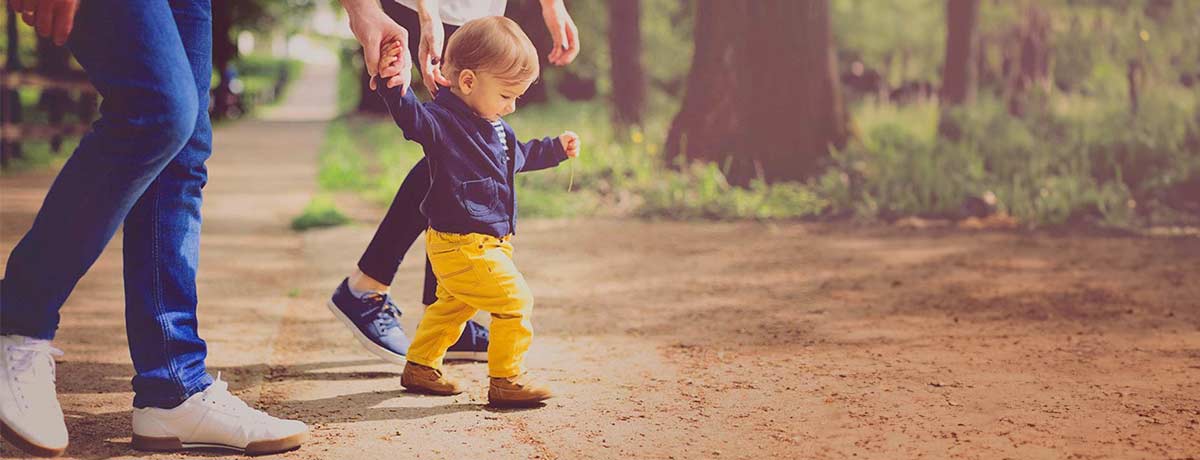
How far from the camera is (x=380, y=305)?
4125 mm

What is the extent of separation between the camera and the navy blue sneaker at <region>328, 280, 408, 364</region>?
13.4 ft

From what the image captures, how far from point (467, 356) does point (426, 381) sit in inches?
21.6

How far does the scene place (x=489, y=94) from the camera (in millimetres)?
3545

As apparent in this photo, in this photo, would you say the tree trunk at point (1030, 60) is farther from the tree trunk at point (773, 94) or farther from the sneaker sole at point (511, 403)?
the sneaker sole at point (511, 403)

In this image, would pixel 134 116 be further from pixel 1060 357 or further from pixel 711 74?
pixel 711 74

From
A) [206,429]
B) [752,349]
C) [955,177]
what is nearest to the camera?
[206,429]

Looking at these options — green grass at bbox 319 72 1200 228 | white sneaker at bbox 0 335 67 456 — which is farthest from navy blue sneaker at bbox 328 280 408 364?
green grass at bbox 319 72 1200 228

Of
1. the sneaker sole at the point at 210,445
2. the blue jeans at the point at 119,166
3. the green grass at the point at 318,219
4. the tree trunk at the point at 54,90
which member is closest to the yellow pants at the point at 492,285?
the sneaker sole at the point at 210,445

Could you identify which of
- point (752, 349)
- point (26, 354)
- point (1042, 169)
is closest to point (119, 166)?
point (26, 354)

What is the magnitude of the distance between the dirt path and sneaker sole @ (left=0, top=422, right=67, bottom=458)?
4.6 inches

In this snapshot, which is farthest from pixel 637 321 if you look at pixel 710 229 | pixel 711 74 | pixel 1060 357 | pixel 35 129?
pixel 35 129

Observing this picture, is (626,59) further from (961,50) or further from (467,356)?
(467,356)

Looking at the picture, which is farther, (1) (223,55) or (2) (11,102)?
(1) (223,55)

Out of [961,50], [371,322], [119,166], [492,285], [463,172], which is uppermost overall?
[119,166]
